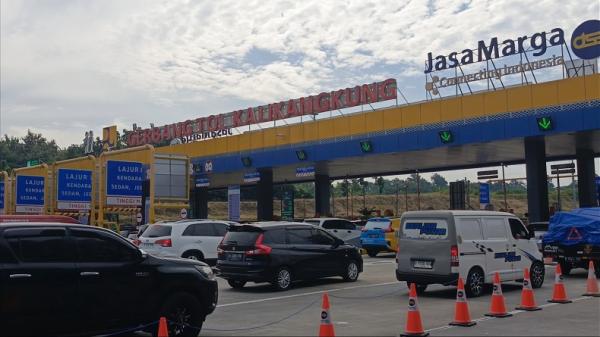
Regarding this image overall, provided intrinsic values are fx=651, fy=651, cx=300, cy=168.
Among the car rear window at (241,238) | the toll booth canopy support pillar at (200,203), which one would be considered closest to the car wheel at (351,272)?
the car rear window at (241,238)

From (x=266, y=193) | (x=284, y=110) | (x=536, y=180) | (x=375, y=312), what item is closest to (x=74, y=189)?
(x=266, y=193)

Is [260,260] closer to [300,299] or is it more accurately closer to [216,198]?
[300,299]

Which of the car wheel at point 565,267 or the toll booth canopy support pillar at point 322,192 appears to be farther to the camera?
the toll booth canopy support pillar at point 322,192

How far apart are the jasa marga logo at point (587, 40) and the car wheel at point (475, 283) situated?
53.1 ft

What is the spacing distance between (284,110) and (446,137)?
13877mm

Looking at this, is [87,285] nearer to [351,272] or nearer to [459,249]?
[459,249]

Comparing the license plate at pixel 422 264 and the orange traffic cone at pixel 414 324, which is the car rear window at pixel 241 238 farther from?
the orange traffic cone at pixel 414 324

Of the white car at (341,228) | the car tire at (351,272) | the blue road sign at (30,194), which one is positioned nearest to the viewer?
the car tire at (351,272)

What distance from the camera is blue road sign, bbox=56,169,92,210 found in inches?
1229

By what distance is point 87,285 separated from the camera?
8180mm

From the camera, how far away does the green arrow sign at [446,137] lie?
27.8 meters

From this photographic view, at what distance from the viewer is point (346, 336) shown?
9.67m

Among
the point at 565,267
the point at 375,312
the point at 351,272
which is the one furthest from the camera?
the point at 565,267

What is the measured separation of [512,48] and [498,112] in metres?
5.49
